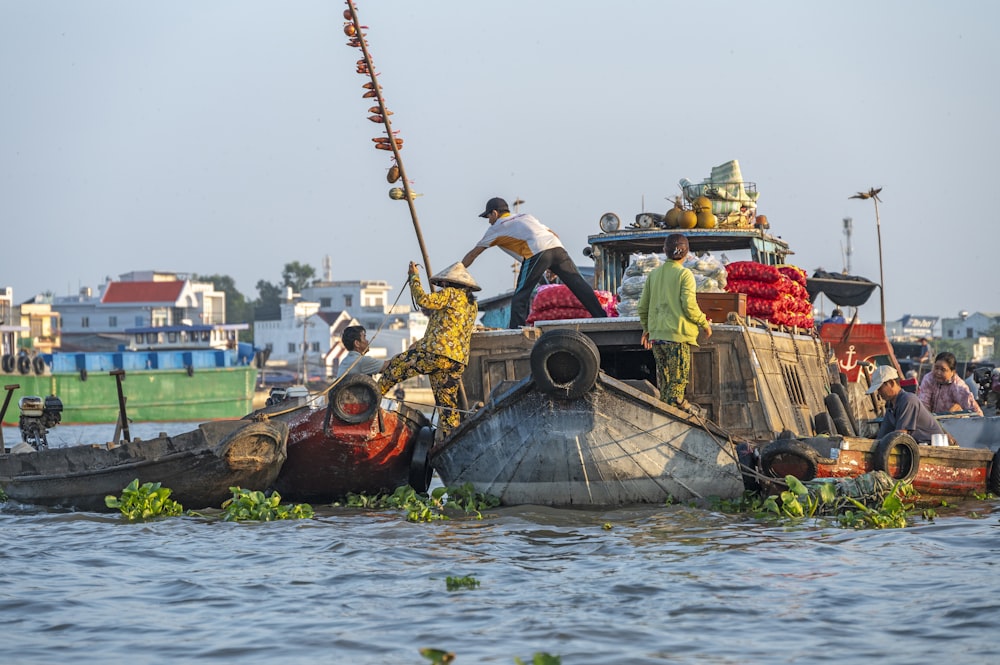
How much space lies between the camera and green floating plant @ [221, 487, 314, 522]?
9570 millimetres

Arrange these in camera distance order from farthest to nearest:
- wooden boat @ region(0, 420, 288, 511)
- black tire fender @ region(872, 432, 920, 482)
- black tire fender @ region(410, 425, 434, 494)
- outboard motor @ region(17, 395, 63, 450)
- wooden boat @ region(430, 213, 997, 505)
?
outboard motor @ region(17, 395, 63, 450) < black tire fender @ region(410, 425, 434, 494) < wooden boat @ region(0, 420, 288, 511) < black tire fender @ region(872, 432, 920, 482) < wooden boat @ region(430, 213, 997, 505)

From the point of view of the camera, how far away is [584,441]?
30.0ft

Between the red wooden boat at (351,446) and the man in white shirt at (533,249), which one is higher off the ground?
the man in white shirt at (533,249)

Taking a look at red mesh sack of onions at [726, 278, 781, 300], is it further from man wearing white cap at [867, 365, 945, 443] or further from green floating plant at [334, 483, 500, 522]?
green floating plant at [334, 483, 500, 522]

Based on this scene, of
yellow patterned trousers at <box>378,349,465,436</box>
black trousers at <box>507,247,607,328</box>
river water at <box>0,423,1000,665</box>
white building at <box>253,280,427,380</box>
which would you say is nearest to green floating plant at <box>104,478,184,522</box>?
river water at <box>0,423,1000,665</box>

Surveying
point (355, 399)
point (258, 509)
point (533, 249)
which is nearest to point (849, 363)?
point (533, 249)

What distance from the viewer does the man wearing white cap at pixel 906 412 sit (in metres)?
10.1

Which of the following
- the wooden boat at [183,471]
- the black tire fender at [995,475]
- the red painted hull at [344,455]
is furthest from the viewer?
the black tire fender at [995,475]

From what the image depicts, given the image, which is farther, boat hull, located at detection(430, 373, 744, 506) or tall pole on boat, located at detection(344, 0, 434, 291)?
tall pole on boat, located at detection(344, 0, 434, 291)

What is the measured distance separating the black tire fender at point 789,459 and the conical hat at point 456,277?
8.89ft

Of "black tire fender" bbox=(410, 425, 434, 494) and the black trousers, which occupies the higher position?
the black trousers

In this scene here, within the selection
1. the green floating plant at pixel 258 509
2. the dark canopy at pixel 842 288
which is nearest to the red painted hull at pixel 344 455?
the green floating plant at pixel 258 509

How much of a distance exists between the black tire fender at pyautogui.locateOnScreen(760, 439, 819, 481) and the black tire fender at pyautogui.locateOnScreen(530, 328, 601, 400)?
1.57 metres

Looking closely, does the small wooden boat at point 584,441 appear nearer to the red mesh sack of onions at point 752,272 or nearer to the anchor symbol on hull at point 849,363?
the red mesh sack of onions at point 752,272
